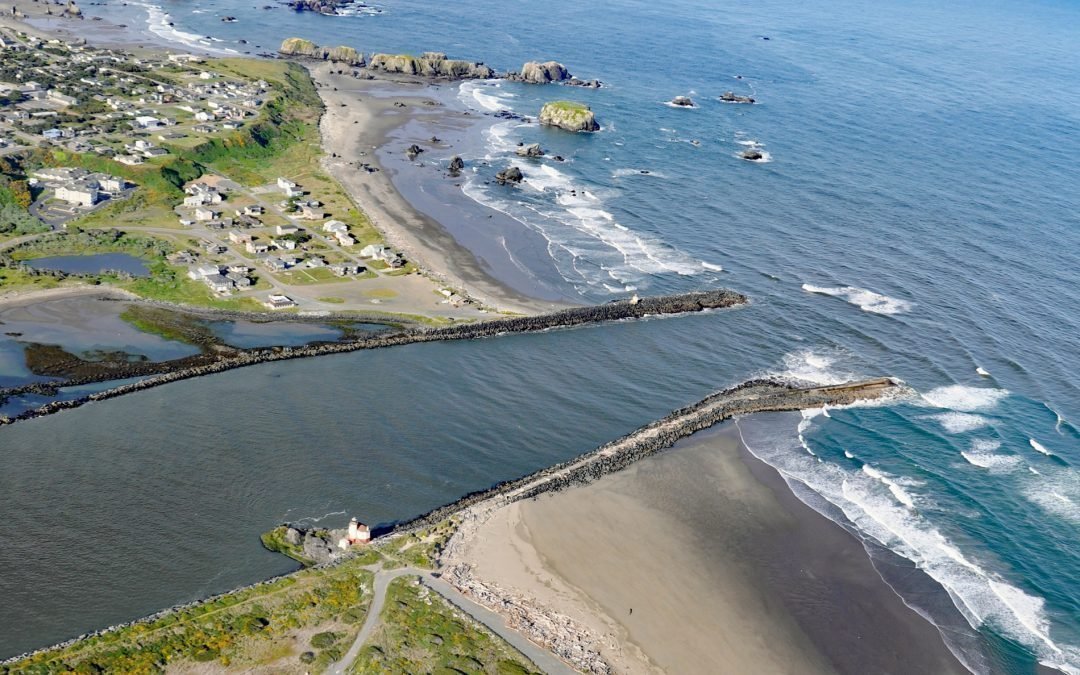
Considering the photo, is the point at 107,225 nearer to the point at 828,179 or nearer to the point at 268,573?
the point at 268,573

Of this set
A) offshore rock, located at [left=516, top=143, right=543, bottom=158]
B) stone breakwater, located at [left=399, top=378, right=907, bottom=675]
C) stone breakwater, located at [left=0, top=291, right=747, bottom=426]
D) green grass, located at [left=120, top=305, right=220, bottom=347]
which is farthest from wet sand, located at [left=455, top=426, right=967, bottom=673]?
offshore rock, located at [left=516, top=143, right=543, bottom=158]

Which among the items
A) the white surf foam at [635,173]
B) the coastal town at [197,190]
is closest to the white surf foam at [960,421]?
the coastal town at [197,190]

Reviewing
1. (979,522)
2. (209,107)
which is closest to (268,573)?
(979,522)

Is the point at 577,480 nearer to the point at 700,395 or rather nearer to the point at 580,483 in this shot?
→ the point at 580,483

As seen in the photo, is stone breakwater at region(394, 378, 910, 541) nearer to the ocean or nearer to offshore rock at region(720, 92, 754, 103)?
the ocean

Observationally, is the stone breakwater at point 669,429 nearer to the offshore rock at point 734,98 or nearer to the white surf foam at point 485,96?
the white surf foam at point 485,96

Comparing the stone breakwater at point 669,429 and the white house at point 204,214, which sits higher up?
the white house at point 204,214
